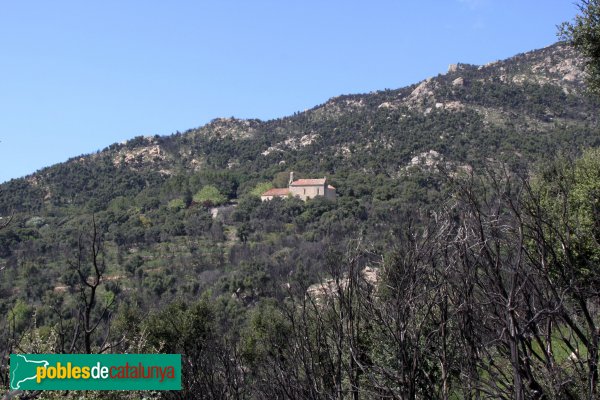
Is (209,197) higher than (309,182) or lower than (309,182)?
lower

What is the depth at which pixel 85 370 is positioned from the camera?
6406mm

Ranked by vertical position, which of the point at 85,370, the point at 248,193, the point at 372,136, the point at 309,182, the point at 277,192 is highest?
the point at 372,136

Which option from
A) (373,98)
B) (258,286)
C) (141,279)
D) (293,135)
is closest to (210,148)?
(293,135)

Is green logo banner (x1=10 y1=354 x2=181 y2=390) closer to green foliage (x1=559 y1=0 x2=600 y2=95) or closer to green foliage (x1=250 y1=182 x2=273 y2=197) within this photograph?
green foliage (x1=559 y1=0 x2=600 y2=95)

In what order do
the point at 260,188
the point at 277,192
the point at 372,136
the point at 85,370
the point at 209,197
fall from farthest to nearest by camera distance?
the point at 372,136
the point at 260,188
the point at 209,197
the point at 277,192
the point at 85,370

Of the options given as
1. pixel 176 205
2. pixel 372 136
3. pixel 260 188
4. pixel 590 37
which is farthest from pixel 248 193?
pixel 590 37

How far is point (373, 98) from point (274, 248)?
71.9 meters

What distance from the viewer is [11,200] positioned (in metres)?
93.5

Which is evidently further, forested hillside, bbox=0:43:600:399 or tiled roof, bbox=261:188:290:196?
tiled roof, bbox=261:188:290:196

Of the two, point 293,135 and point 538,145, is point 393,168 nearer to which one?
point 538,145

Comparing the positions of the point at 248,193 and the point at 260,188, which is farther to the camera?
the point at 260,188

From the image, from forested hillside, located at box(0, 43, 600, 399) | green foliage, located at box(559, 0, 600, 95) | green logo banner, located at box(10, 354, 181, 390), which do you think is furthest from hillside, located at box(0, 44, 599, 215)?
green logo banner, located at box(10, 354, 181, 390)

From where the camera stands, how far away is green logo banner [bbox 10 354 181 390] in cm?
636

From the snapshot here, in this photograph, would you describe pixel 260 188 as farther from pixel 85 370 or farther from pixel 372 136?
pixel 85 370
